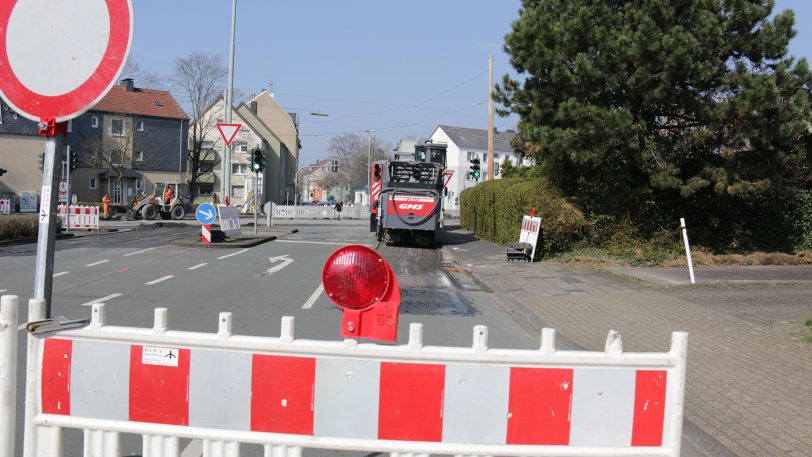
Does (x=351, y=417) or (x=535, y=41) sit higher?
(x=535, y=41)

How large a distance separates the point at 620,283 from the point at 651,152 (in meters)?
4.61

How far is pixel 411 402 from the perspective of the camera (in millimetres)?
3008

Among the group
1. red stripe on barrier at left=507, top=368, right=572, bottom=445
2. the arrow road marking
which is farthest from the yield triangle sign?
red stripe on barrier at left=507, top=368, right=572, bottom=445

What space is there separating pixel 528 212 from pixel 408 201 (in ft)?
17.3

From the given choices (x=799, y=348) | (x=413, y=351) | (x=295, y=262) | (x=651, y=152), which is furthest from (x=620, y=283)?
(x=413, y=351)

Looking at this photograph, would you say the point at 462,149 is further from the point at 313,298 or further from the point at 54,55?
the point at 54,55

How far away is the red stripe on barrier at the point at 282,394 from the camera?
119 inches

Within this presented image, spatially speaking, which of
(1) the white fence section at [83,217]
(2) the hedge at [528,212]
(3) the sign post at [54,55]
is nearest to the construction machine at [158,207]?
(1) the white fence section at [83,217]

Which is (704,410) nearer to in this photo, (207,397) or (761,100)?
(207,397)

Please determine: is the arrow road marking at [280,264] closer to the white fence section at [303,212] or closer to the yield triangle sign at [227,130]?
the yield triangle sign at [227,130]

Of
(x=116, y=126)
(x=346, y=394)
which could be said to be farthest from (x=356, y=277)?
(x=116, y=126)

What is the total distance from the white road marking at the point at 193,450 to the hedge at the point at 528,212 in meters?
15.1

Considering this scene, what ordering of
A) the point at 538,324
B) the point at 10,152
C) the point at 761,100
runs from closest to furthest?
1. the point at 538,324
2. the point at 761,100
3. the point at 10,152

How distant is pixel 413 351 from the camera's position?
2.97m
